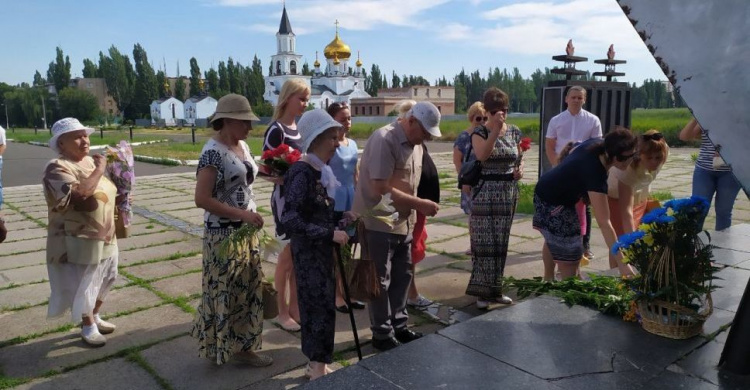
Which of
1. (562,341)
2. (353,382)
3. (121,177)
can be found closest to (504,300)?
(562,341)

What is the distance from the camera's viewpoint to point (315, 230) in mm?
2777

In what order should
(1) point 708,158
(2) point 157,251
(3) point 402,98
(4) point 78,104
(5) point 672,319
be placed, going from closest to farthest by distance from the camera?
(5) point 672,319
(1) point 708,158
(2) point 157,251
(4) point 78,104
(3) point 402,98

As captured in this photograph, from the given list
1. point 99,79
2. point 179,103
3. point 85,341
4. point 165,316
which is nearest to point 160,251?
point 165,316

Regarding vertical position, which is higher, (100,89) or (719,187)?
(100,89)

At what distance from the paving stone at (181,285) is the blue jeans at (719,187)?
4642mm

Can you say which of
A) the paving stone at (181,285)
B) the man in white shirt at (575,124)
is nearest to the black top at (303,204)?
the paving stone at (181,285)

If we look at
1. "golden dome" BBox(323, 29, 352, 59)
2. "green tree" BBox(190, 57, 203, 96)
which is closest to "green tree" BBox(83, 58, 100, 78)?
"green tree" BBox(190, 57, 203, 96)

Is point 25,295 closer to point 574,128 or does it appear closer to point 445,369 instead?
point 445,369

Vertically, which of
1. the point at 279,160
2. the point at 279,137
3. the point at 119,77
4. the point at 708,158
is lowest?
the point at 708,158

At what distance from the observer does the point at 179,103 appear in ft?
268

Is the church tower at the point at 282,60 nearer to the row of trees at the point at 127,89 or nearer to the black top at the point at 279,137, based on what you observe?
the row of trees at the point at 127,89

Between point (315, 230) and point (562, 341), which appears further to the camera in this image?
point (315, 230)

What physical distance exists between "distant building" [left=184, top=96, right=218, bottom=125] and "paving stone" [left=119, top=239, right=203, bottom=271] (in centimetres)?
7750

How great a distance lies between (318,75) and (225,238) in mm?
84778
